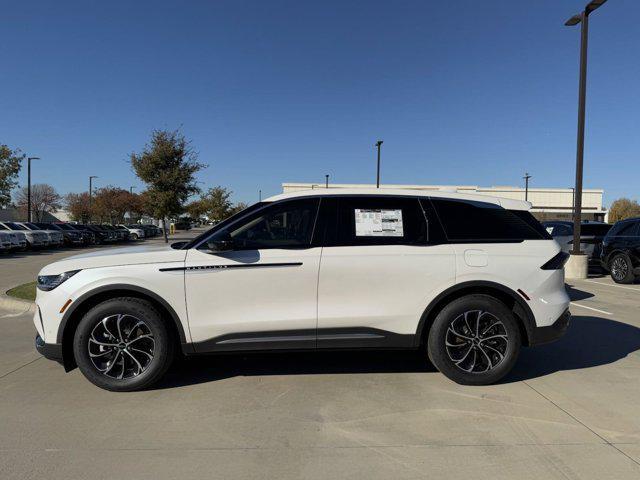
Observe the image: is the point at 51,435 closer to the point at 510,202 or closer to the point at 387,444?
the point at 387,444

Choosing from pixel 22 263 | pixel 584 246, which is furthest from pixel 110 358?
pixel 22 263

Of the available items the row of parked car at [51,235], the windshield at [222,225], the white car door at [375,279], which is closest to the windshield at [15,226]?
the row of parked car at [51,235]

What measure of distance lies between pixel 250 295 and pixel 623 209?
89185 millimetres

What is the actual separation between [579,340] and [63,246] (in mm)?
27982

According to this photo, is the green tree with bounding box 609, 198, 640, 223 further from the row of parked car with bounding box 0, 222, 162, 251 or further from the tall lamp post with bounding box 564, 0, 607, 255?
the row of parked car with bounding box 0, 222, 162, 251

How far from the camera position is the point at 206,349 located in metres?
4.07

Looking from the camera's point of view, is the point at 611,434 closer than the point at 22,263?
Yes

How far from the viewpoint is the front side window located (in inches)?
163

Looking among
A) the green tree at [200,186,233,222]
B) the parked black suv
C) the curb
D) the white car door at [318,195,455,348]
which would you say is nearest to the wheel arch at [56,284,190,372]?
the white car door at [318,195,455,348]

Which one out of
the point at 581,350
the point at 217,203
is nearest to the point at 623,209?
the point at 217,203

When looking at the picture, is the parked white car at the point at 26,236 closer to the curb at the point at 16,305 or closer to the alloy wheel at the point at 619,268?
the curb at the point at 16,305

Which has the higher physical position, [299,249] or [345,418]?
[299,249]

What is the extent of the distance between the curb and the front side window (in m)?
5.32

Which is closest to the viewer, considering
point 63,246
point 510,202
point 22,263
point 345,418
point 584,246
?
point 345,418
